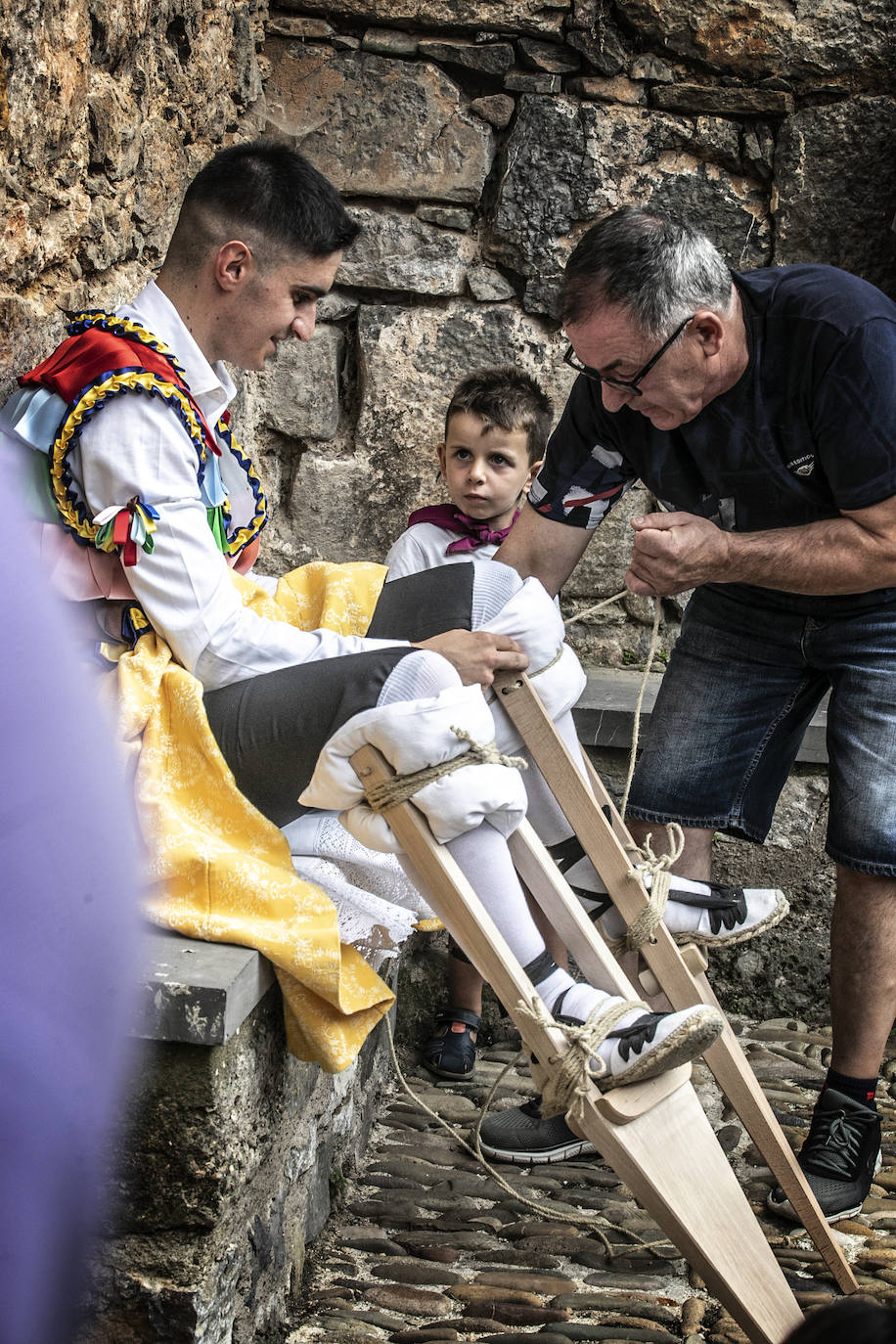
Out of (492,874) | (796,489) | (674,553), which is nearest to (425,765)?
(492,874)

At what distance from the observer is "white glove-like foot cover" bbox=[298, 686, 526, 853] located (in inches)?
68.7

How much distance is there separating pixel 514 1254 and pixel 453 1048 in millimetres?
886

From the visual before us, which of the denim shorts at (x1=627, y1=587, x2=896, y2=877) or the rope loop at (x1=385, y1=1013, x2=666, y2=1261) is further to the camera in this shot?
the denim shorts at (x1=627, y1=587, x2=896, y2=877)

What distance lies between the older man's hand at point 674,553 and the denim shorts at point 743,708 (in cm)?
29

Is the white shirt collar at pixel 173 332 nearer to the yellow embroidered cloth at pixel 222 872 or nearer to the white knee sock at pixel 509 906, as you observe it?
the yellow embroidered cloth at pixel 222 872

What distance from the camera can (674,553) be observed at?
228cm

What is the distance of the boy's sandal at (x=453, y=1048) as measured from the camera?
2992mm

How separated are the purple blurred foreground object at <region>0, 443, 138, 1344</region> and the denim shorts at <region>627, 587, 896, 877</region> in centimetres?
136

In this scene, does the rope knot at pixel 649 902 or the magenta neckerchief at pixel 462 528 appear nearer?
the rope knot at pixel 649 902

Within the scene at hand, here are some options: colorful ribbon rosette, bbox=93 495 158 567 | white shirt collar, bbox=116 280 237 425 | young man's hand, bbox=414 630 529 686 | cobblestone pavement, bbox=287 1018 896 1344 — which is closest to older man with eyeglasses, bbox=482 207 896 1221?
cobblestone pavement, bbox=287 1018 896 1344

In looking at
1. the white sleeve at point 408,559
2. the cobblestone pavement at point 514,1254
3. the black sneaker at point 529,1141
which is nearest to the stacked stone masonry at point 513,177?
the white sleeve at point 408,559

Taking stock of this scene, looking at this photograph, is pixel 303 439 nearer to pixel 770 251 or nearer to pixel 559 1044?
pixel 770 251

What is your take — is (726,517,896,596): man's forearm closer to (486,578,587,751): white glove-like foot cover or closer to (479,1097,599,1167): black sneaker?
(486,578,587,751): white glove-like foot cover

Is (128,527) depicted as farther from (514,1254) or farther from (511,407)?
(511,407)
